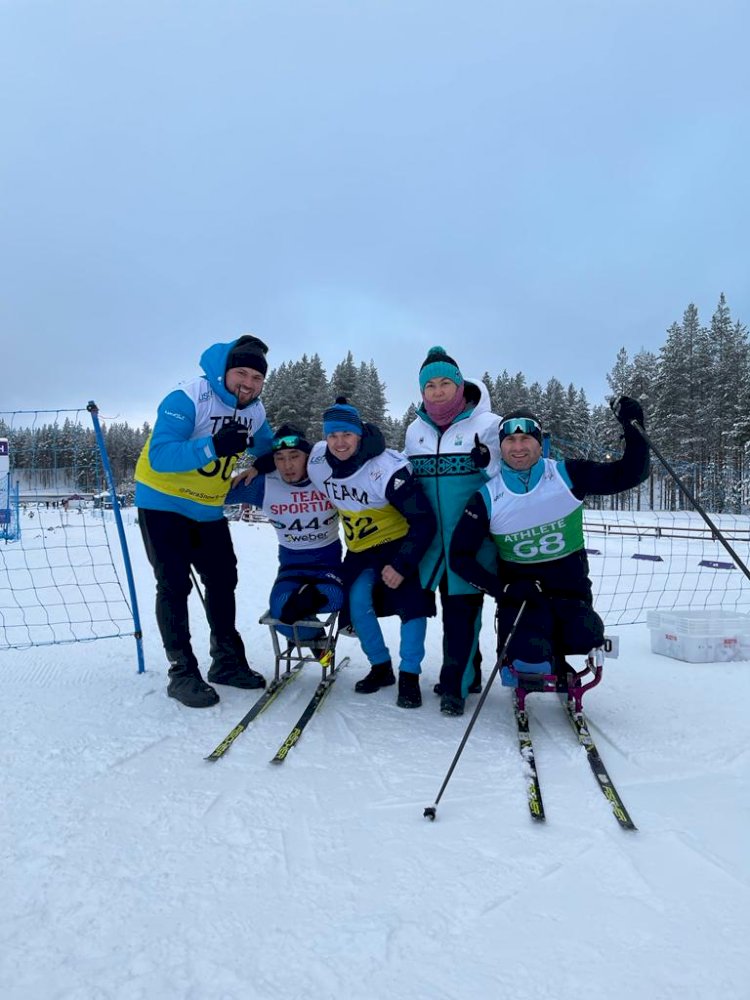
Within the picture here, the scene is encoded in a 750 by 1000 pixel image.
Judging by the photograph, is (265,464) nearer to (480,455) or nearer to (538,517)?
(480,455)

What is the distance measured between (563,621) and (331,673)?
5.38 ft

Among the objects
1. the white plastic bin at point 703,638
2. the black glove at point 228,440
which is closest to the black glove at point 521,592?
the black glove at point 228,440

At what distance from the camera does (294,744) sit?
120 inches

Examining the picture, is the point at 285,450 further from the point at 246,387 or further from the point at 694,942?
the point at 694,942

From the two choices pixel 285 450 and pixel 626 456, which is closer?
pixel 626 456

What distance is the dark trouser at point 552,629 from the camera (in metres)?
3.40

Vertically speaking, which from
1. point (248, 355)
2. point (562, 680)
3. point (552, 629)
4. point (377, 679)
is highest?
point (248, 355)

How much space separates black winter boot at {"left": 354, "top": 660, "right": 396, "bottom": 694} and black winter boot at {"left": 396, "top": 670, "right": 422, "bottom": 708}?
10.6 inches

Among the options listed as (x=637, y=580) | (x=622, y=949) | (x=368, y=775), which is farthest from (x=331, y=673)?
(x=637, y=580)

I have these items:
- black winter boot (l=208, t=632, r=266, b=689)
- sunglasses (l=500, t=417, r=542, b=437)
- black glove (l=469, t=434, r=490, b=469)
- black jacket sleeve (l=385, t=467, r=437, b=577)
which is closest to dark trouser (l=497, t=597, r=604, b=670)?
black jacket sleeve (l=385, t=467, r=437, b=577)

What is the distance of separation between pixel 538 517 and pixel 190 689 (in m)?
2.30

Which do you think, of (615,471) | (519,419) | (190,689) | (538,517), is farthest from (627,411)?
(190,689)

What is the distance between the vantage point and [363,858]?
82.4 inches

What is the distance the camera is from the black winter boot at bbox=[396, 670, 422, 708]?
370cm
